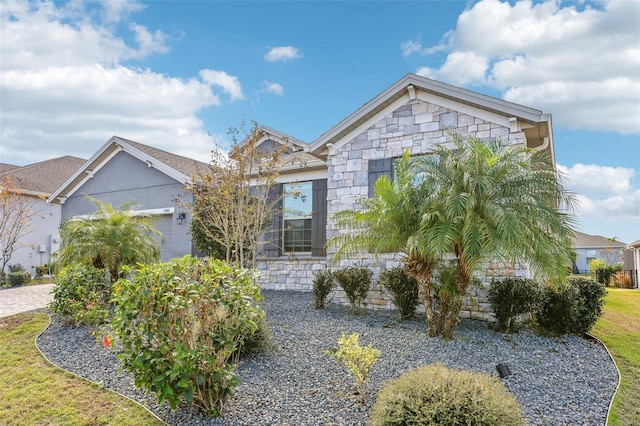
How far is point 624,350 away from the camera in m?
7.43

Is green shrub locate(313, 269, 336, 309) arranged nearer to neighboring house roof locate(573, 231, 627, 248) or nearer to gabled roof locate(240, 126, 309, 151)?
gabled roof locate(240, 126, 309, 151)

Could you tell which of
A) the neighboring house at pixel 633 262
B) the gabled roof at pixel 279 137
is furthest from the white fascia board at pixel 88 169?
the neighboring house at pixel 633 262

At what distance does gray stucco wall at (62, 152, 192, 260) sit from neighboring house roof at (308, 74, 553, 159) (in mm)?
6206

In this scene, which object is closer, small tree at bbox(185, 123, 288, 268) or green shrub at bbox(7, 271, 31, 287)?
small tree at bbox(185, 123, 288, 268)

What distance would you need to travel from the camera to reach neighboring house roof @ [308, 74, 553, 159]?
8844 millimetres

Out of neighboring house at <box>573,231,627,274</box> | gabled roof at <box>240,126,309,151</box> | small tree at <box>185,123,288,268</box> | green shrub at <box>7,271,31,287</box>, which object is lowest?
green shrub at <box>7,271,31,287</box>

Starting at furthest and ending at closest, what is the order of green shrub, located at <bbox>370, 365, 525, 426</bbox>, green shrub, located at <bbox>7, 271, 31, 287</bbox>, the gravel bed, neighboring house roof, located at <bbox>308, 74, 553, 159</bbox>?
1. green shrub, located at <bbox>7, 271, 31, 287</bbox>
2. neighboring house roof, located at <bbox>308, 74, 553, 159</bbox>
3. the gravel bed
4. green shrub, located at <bbox>370, 365, 525, 426</bbox>

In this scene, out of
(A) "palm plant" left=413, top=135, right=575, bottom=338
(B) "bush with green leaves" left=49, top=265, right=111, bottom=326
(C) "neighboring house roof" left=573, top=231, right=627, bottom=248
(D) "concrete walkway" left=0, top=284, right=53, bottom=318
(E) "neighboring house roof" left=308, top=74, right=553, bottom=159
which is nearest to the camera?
(A) "palm plant" left=413, top=135, right=575, bottom=338

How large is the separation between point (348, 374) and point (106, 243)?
735cm

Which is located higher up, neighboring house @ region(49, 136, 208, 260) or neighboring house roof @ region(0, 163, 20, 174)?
neighboring house roof @ region(0, 163, 20, 174)

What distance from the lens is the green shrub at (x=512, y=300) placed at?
7.47 m

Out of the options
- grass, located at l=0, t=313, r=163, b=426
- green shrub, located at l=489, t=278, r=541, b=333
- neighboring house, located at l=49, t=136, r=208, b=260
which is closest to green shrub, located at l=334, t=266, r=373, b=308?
green shrub, located at l=489, t=278, r=541, b=333

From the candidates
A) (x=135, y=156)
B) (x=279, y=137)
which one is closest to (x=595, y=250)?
(x=279, y=137)

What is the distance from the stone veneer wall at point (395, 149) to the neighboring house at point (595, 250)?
26.0m
